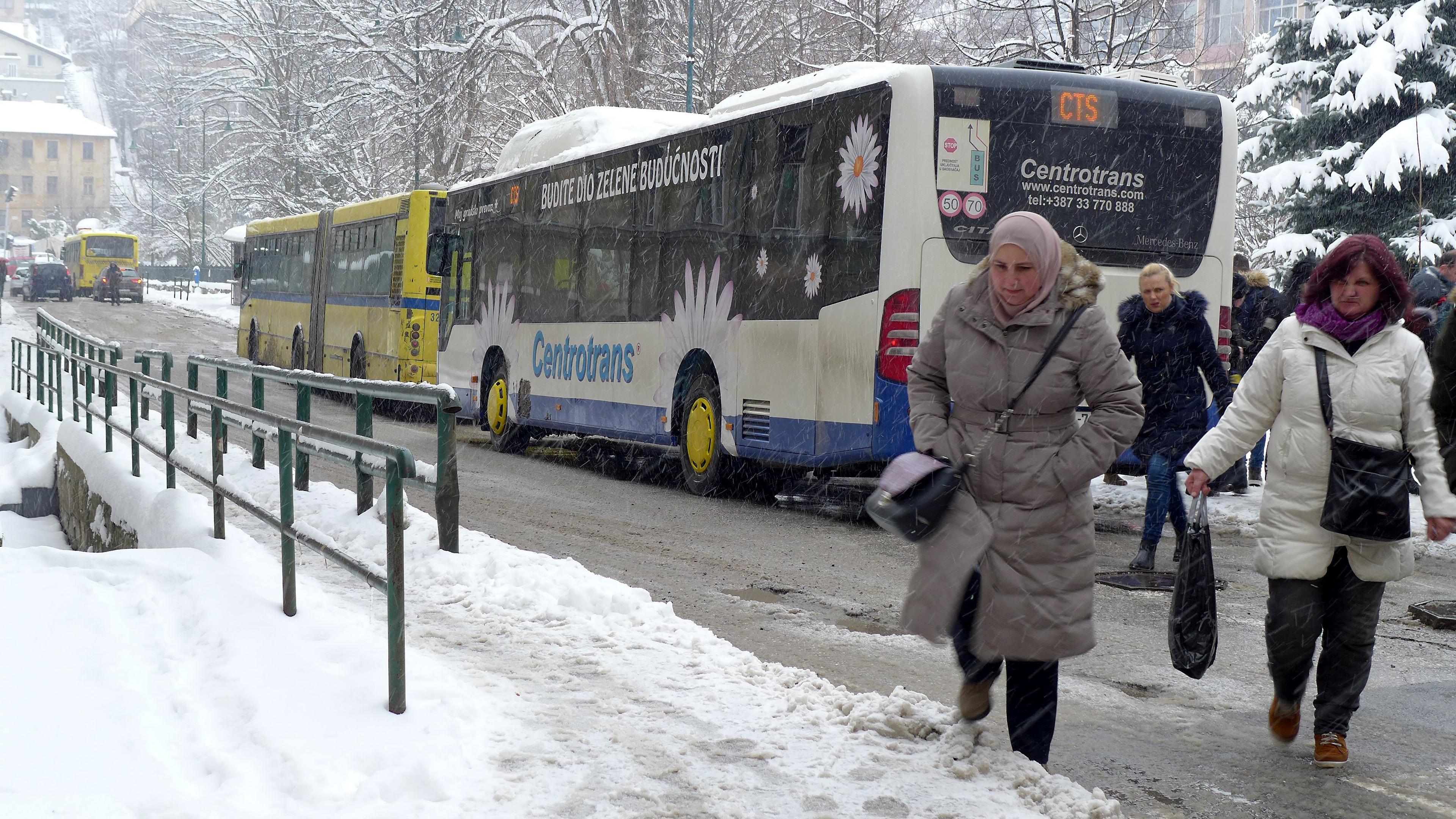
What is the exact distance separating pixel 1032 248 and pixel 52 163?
149 m

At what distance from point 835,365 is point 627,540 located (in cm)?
197

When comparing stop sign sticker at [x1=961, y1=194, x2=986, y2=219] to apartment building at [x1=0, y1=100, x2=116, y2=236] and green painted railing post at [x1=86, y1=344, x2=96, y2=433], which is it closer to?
green painted railing post at [x1=86, y1=344, x2=96, y2=433]

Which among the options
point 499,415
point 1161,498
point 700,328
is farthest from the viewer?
point 499,415

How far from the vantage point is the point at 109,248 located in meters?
67.2

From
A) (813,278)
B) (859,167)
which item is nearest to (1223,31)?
(813,278)

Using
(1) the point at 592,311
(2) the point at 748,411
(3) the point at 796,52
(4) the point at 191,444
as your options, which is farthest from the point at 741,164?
(3) the point at 796,52

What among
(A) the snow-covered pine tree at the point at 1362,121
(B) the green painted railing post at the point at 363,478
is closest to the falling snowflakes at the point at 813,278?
(B) the green painted railing post at the point at 363,478

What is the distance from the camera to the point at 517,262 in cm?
1568

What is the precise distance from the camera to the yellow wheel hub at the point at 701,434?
11617 mm

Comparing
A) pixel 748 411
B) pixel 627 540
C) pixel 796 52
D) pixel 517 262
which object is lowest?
pixel 627 540

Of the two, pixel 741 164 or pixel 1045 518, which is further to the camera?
pixel 741 164

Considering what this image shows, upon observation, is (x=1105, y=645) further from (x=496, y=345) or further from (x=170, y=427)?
(x=496, y=345)

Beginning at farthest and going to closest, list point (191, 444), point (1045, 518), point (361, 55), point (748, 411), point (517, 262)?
point (361, 55) → point (517, 262) → point (748, 411) → point (191, 444) → point (1045, 518)

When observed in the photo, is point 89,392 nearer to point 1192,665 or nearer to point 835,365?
point 835,365
